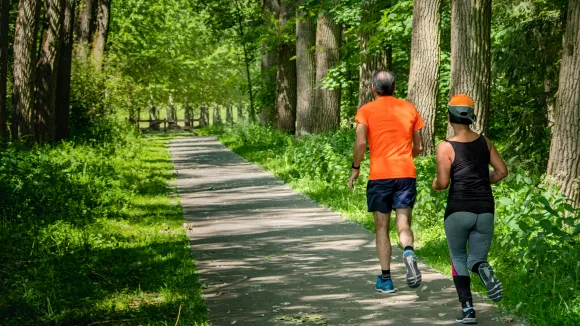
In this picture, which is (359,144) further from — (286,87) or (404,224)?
(286,87)

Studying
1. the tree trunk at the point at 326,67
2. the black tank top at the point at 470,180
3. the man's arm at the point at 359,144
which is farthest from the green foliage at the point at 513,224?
the tree trunk at the point at 326,67

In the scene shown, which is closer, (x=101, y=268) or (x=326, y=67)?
(x=101, y=268)

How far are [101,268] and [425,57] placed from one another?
8.27 metres

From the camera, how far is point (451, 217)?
21.1 feet

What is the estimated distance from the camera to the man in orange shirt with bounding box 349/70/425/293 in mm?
7555

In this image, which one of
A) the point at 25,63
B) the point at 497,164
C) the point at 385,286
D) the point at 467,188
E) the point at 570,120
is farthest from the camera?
the point at 25,63

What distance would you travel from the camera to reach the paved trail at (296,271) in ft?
22.8

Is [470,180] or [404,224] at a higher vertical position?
[470,180]

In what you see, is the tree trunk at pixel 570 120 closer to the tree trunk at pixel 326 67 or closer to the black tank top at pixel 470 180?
the black tank top at pixel 470 180

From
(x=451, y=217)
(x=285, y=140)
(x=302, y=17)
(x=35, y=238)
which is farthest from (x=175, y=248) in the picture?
(x=285, y=140)

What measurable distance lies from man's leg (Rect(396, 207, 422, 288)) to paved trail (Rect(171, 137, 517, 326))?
24cm

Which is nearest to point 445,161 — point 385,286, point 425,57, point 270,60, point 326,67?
point 385,286

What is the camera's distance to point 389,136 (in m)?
7.56

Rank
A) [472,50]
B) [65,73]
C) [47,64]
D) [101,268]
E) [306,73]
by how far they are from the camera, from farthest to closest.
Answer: [306,73], [65,73], [47,64], [472,50], [101,268]
